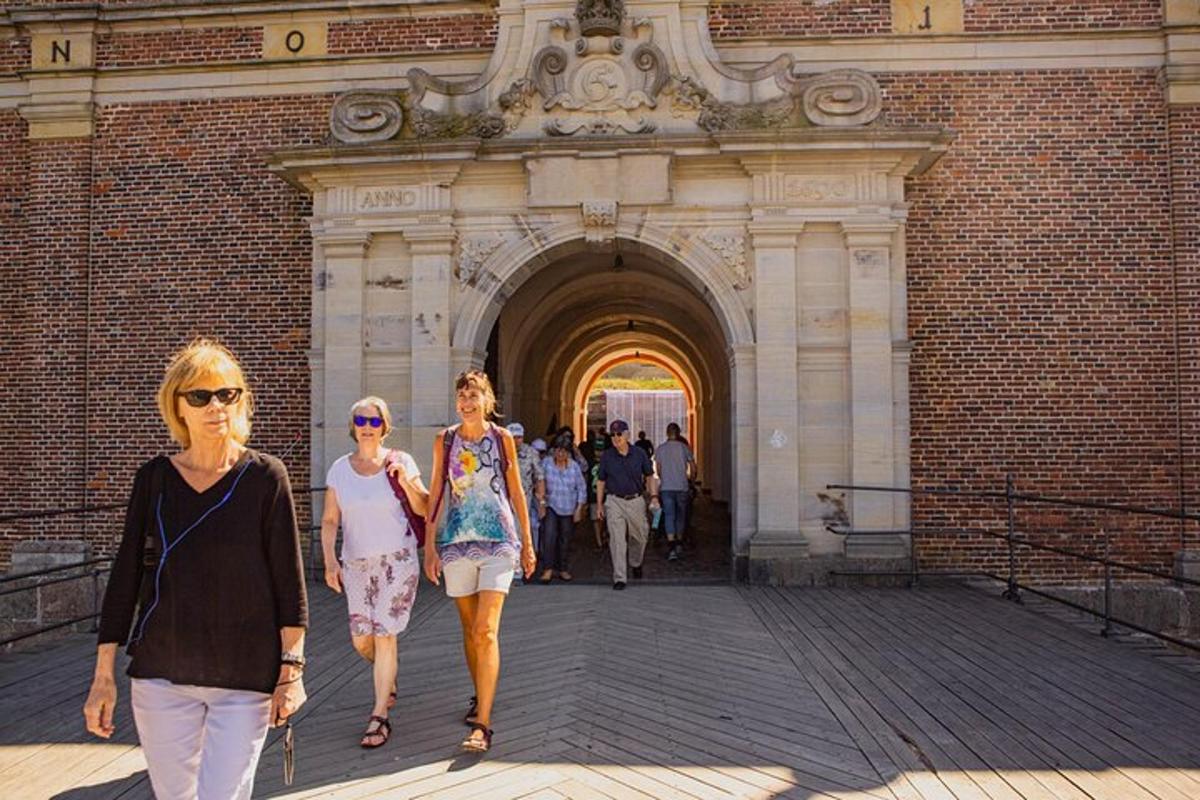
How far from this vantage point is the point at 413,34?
37.8 feet

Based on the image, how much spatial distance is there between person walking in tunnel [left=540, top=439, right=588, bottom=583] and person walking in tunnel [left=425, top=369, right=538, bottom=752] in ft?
16.5

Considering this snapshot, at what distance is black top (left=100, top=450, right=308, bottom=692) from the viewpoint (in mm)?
2613

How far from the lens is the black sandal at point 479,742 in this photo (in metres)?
4.37

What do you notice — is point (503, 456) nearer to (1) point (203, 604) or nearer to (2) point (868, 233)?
(1) point (203, 604)

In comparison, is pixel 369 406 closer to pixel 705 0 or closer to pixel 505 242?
pixel 505 242

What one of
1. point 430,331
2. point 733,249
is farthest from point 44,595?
point 733,249

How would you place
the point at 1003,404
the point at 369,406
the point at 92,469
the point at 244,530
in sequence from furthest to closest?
the point at 92,469 < the point at 1003,404 < the point at 369,406 < the point at 244,530

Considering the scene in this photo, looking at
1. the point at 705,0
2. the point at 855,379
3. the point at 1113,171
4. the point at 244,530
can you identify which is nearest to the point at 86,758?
the point at 244,530

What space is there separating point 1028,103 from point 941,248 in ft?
6.49

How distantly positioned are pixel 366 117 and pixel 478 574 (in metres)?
7.22

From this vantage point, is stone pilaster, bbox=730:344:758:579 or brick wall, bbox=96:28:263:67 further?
brick wall, bbox=96:28:263:67

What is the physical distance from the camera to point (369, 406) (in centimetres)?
459

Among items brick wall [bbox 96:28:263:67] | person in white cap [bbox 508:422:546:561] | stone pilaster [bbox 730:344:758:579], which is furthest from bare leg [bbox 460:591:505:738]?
brick wall [bbox 96:28:263:67]

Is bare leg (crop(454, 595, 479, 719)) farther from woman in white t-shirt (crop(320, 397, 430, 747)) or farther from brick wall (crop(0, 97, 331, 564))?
brick wall (crop(0, 97, 331, 564))
